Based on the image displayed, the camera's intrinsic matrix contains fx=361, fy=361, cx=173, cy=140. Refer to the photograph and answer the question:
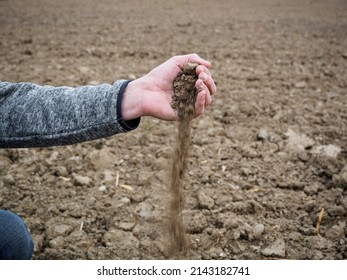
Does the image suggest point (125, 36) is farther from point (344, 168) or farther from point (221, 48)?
point (344, 168)

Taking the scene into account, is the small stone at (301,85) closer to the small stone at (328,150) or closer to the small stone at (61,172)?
the small stone at (328,150)

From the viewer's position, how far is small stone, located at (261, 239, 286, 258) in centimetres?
193

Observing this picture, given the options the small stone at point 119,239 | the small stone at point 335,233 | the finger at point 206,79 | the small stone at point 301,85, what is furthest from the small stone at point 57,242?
the small stone at point 301,85

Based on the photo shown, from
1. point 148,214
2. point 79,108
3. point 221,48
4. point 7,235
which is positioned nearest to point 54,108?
point 79,108

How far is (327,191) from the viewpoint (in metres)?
2.40

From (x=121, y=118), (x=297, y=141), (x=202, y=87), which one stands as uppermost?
(x=202, y=87)

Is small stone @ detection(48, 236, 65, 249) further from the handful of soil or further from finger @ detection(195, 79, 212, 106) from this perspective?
finger @ detection(195, 79, 212, 106)

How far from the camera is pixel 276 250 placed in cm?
195

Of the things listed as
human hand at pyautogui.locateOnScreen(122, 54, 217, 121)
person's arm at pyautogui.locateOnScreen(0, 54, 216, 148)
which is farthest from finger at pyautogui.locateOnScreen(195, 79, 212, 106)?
person's arm at pyautogui.locateOnScreen(0, 54, 216, 148)

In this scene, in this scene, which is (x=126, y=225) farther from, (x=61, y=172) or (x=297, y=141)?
(x=297, y=141)

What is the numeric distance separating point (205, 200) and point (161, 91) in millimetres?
844

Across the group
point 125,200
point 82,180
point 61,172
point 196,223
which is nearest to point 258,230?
point 196,223

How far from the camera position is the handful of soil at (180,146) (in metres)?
1.71

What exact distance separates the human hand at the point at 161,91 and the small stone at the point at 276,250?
33.5 inches
